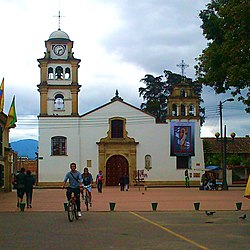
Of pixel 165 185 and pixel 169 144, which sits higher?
pixel 169 144

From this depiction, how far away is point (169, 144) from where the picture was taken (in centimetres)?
5628

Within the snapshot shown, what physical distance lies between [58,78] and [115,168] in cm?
1060

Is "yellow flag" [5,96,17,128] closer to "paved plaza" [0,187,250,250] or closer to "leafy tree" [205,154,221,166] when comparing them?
"paved plaza" [0,187,250,250]

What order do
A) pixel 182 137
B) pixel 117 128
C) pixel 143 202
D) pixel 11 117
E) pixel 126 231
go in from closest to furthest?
pixel 126 231 < pixel 143 202 < pixel 11 117 < pixel 117 128 < pixel 182 137

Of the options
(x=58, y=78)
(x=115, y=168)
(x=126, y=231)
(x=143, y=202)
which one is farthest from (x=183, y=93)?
(x=126, y=231)

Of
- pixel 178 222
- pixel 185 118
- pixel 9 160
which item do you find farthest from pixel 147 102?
pixel 178 222

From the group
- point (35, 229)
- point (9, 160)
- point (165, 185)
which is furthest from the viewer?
point (165, 185)

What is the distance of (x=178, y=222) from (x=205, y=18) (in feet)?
50.0

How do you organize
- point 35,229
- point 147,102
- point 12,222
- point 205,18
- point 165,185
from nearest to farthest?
point 35,229 < point 12,222 < point 205,18 < point 165,185 < point 147,102

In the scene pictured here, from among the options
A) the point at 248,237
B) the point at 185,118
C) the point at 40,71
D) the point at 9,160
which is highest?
the point at 40,71

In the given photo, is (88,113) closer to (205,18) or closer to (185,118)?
(185,118)

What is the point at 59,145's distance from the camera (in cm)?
5547

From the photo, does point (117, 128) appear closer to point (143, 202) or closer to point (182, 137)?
A: point (182, 137)

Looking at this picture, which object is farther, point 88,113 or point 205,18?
point 88,113
